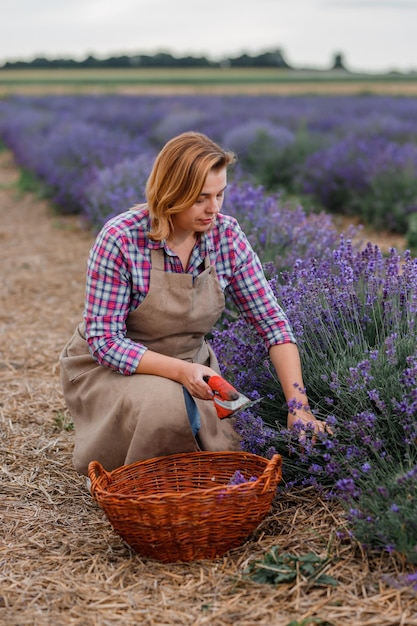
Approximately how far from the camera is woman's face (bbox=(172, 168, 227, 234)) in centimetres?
262

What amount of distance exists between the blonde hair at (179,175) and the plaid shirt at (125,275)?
0.25 feet

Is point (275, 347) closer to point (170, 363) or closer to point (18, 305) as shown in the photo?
point (170, 363)

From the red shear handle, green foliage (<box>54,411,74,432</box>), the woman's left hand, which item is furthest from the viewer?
green foliage (<box>54,411,74,432</box>)

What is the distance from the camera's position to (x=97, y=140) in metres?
11.2

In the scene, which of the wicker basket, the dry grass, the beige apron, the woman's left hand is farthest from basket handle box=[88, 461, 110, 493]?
the woman's left hand

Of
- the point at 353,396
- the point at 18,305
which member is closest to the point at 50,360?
the point at 18,305

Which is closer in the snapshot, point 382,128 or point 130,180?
point 130,180

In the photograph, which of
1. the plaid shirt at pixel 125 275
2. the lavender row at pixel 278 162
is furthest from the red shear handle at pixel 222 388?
the lavender row at pixel 278 162

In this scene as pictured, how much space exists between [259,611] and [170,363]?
2.66ft

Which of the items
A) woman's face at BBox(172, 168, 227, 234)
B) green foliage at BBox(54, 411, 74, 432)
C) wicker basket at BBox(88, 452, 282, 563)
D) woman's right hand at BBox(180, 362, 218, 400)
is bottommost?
green foliage at BBox(54, 411, 74, 432)

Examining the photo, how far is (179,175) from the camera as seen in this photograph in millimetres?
2607

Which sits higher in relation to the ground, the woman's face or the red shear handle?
the woman's face

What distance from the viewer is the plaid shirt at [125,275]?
2684 millimetres

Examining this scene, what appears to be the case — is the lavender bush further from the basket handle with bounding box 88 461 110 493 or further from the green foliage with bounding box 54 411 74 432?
the green foliage with bounding box 54 411 74 432
